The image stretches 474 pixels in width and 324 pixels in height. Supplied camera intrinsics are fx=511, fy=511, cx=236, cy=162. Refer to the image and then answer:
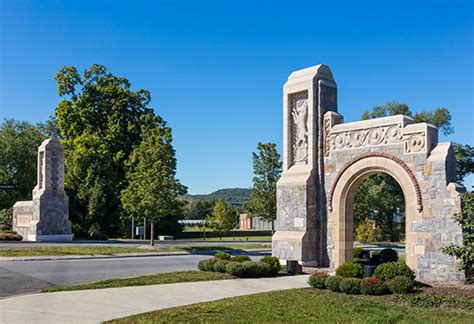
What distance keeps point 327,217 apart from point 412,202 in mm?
3595

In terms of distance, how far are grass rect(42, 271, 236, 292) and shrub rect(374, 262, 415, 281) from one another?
181 inches

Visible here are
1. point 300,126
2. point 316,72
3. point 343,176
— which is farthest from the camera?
point 300,126

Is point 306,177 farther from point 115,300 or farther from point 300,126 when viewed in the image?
point 115,300

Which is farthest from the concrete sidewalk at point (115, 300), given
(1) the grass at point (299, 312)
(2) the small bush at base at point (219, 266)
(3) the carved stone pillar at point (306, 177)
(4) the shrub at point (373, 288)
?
(3) the carved stone pillar at point (306, 177)

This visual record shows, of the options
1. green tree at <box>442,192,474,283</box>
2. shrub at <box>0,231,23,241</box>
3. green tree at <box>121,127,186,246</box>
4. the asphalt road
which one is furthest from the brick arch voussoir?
shrub at <box>0,231,23,241</box>

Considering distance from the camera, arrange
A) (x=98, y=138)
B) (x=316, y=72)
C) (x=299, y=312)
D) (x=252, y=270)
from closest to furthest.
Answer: (x=299, y=312), (x=252, y=270), (x=316, y=72), (x=98, y=138)

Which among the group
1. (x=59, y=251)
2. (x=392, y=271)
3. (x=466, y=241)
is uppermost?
(x=466, y=241)

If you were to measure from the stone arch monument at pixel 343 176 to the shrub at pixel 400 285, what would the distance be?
249cm

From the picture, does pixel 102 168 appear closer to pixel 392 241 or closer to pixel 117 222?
pixel 117 222

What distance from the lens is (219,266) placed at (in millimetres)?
17234

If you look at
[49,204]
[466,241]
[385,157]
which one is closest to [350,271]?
[466,241]

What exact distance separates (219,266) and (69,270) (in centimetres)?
569

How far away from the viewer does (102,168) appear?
4350cm

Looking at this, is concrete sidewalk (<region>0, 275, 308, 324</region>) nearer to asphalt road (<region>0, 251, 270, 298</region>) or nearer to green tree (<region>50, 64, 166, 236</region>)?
asphalt road (<region>0, 251, 270, 298</region>)
